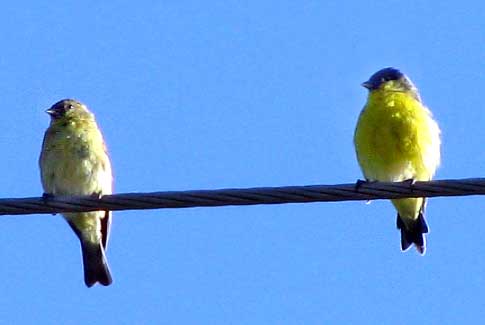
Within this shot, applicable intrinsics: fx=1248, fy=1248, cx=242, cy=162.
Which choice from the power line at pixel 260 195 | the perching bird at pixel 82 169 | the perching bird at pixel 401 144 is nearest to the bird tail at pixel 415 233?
the perching bird at pixel 401 144

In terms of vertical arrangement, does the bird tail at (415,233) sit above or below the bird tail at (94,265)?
above

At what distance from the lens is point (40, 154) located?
10156mm

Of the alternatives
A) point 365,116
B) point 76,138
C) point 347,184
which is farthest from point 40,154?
point 347,184

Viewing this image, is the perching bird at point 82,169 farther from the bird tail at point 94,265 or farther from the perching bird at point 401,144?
the perching bird at point 401,144

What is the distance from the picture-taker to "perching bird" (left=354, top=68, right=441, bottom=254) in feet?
31.8

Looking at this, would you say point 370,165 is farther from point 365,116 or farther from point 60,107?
point 60,107

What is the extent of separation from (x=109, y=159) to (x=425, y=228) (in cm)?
265

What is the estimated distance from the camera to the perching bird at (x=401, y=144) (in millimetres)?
9695

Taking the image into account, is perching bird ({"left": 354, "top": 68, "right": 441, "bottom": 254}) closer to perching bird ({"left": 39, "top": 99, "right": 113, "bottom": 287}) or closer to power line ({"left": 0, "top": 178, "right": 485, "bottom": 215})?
perching bird ({"left": 39, "top": 99, "right": 113, "bottom": 287})

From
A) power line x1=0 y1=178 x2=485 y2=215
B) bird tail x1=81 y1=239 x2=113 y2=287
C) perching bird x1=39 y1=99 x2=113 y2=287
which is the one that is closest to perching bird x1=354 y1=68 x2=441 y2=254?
perching bird x1=39 y1=99 x2=113 y2=287

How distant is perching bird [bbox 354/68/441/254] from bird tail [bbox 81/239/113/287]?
7.46 feet

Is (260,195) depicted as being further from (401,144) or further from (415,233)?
(415,233)

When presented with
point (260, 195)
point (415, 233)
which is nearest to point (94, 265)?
point (415, 233)

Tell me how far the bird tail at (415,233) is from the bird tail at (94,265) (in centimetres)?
243
